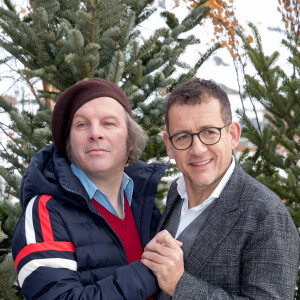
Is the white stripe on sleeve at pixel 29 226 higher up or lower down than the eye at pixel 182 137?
lower down

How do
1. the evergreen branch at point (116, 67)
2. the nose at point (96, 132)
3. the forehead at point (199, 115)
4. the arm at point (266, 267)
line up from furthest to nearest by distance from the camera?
1. the evergreen branch at point (116, 67)
2. the nose at point (96, 132)
3. the forehead at point (199, 115)
4. the arm at point (266, 267)

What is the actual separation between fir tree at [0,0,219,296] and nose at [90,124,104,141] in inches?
47.0

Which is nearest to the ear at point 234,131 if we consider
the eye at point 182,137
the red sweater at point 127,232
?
the eye at point 182,137

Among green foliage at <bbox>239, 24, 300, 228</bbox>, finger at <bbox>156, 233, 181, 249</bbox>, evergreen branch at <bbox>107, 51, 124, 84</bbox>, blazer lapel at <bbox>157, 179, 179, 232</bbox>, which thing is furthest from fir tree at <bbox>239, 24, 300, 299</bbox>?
finger at <bbox>156, 233, 181, 249</bbox>

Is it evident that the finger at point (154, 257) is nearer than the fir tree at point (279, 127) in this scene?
Yes

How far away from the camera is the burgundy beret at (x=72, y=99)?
2.16 m

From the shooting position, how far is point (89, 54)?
338 centimetres

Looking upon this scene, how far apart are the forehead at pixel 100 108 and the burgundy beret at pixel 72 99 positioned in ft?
0.06

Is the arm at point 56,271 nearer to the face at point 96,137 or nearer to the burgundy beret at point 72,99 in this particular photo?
the face at point 96,137

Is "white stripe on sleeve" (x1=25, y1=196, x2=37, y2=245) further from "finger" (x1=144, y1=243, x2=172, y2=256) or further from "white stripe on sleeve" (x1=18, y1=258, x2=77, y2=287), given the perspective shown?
"finger" (x1=144, y1=243, x2=172, y2=256)

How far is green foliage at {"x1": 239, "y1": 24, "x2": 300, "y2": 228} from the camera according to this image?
3.64 m

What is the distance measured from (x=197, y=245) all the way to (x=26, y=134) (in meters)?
2.36

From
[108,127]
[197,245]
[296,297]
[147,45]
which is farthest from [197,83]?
[296,297]

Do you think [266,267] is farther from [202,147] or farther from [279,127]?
[279,127]
